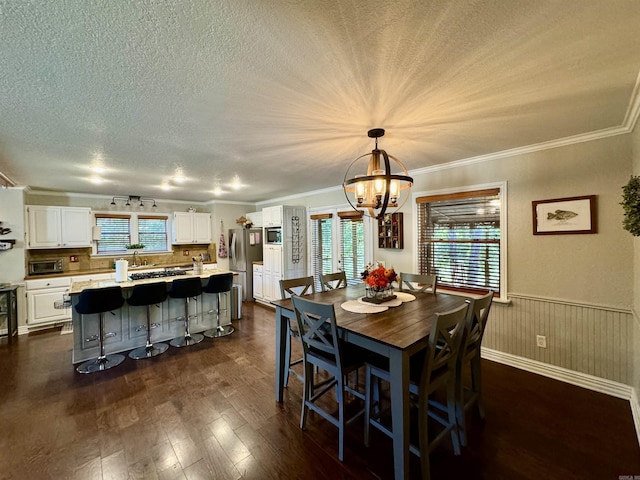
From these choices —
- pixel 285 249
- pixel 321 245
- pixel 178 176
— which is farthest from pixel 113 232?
pixel 321 245

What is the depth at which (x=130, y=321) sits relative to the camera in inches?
144

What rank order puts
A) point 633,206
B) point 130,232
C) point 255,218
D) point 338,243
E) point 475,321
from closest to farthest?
point 633,206 < point 475,321 < point 338,243 < point 130,232 < point 255,218

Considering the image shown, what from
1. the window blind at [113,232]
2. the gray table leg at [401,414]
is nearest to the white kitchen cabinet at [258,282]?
the window blind at [113,232]

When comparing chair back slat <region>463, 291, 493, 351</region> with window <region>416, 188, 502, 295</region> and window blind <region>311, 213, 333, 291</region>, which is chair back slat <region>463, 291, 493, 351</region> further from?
window blind <region>311, 213, 333, 291</region>

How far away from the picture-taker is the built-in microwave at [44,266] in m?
4.70

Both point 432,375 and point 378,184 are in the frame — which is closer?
point 432,375

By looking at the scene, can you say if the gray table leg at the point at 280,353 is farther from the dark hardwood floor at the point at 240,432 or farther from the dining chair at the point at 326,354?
the dining chair at the point at 326,354

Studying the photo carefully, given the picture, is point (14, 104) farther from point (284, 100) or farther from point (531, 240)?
point (531, 240)

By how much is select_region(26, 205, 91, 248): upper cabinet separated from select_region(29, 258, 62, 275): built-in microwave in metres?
0.30

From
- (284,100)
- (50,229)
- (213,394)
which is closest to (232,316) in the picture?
(213,394)

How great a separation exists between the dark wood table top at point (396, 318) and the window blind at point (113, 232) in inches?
199

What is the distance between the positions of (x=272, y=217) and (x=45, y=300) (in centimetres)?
402

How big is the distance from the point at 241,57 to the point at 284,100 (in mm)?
472

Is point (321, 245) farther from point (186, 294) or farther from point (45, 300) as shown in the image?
point (45, 300)
